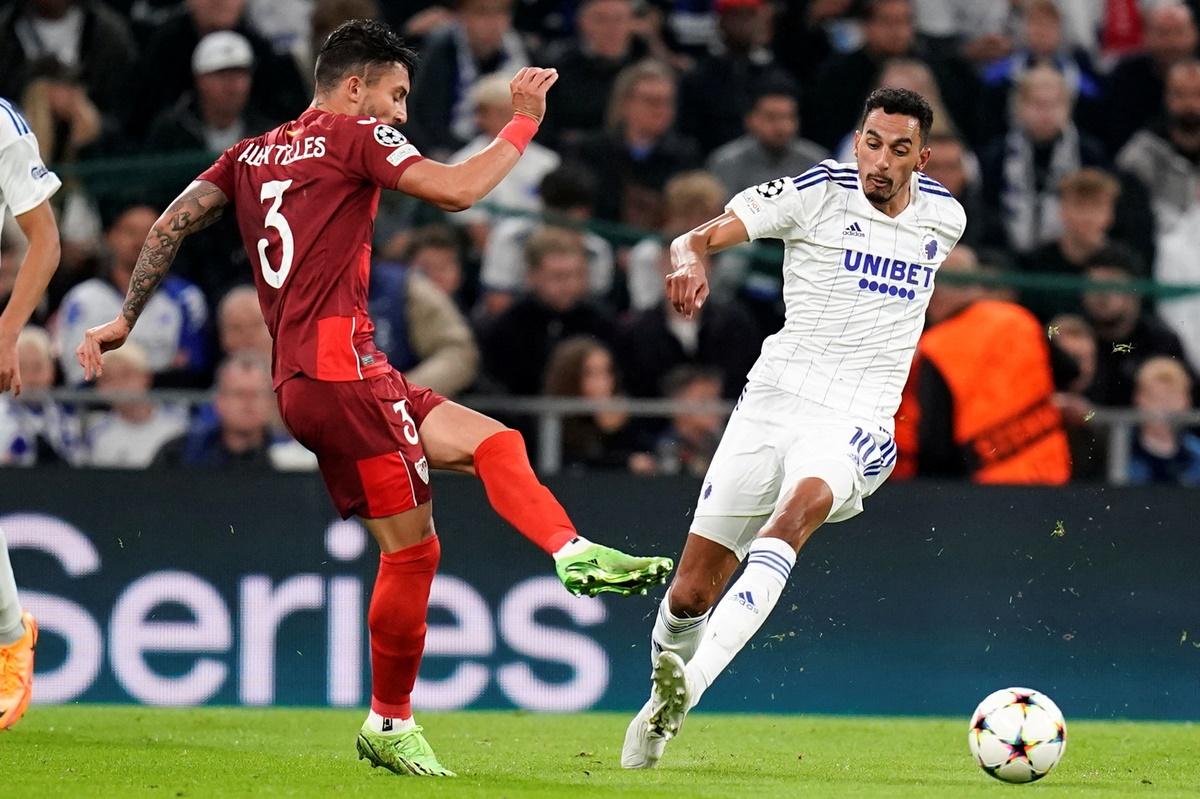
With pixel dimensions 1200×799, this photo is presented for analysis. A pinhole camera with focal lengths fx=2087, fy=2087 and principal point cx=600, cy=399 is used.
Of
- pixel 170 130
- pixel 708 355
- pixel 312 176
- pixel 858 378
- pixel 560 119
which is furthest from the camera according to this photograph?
pixel 560 119

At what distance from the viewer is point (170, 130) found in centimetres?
1259

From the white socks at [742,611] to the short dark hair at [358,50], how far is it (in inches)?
84.6

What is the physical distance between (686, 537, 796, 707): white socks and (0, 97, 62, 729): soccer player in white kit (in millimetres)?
2795

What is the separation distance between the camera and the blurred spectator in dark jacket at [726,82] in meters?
14.0

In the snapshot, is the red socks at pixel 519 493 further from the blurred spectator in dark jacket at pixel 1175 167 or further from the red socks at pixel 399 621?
the blurred spectator in dark jacket at pixel 1175 167

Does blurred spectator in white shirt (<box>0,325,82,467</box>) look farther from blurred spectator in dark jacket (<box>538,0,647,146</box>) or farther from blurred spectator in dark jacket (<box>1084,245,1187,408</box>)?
blurred spectator in dark jacket (<box>1084,245,1187,408</box>)

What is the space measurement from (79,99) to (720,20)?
4.39 meters

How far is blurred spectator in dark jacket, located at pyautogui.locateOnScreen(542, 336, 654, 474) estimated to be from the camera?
10.9 metres

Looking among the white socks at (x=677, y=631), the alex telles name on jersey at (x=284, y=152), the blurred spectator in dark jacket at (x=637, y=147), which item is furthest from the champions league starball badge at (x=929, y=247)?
the blurred spectator in dark jacket at (x=637, y=147)

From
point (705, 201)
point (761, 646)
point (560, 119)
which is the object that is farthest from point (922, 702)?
point (560, 119)

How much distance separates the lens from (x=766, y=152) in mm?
12992

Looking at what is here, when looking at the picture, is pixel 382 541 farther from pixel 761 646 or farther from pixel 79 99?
pixel 79 99

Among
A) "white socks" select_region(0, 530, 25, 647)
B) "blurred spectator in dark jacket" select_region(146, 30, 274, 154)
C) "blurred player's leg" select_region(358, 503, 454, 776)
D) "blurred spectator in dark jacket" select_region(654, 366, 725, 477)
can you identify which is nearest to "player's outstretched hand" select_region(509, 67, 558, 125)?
"blurred player's leg" select_region(358, 503, 454, 776)

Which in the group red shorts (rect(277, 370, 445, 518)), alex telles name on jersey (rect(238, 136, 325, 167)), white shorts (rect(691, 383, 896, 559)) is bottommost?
white shorts (rect(691, 383, 896, 559))
